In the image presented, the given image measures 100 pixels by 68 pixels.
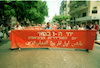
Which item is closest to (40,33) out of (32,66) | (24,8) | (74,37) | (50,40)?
(50,40)

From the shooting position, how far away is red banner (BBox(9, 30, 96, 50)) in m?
6.38

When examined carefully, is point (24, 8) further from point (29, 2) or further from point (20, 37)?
point (20, 37)

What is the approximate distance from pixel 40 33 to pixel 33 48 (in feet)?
4.05

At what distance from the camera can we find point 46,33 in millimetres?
6551

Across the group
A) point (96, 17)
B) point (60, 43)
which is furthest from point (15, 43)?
point (96, 17)

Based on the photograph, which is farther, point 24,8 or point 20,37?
point 24,8

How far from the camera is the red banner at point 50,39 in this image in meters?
6.38

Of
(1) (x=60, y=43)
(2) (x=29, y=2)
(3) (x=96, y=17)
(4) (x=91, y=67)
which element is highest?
(2) (x=29, y=2)

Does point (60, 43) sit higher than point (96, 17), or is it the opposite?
A: point (96, 17)

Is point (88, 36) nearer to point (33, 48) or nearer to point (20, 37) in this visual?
point (33, 48)

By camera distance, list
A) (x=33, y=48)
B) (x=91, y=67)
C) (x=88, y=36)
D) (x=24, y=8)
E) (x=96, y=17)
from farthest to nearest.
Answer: (x=96, y=17) → (x=24, y=8) → (x=33, y=48) → (x=88, y=36) → (x=91, y=67)

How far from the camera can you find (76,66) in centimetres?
396

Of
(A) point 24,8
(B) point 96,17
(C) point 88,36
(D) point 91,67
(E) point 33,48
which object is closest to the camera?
(D) point 91,67

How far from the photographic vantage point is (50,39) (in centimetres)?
657
